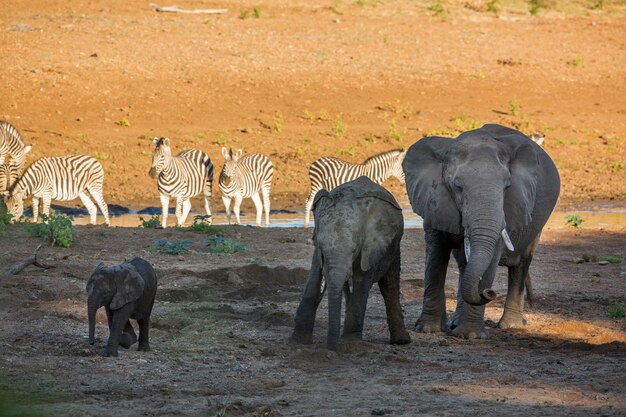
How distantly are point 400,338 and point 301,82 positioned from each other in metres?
18.5

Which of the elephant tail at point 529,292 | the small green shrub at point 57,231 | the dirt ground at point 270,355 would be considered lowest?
the dirt ground at point 270,355

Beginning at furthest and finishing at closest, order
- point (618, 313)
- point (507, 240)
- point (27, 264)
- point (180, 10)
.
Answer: point (180, 10) → point (27, 264) → point (618, 313) → point (507, 240)

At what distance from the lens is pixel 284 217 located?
70.6 ft

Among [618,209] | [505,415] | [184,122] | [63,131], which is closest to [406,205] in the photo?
[618,209]

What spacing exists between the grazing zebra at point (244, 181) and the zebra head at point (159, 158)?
42.1 inches

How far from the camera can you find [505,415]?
281 inches

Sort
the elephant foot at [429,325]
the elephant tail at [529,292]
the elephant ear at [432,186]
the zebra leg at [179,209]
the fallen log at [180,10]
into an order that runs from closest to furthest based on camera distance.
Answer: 1. the elephant ear at [432,186]
2. the elephant foot at [429,325]
3. the elephant tail at [529,292]
4. the zebra leg at [179,209]
5. the fallen log at [180,10]

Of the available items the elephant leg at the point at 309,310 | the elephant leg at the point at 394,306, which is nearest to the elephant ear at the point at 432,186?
the elephant leg at the point at 394,306

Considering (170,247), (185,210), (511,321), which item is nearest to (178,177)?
(185,210)

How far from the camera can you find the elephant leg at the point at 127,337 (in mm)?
9023

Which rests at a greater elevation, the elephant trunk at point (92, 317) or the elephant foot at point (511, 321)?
the elephant trunk at point (92, 317)

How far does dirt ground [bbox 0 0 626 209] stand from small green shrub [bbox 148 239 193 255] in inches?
300

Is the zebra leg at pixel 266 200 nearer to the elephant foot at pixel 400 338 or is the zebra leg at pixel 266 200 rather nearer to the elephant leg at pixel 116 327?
the elephant foot at pixel 400 338

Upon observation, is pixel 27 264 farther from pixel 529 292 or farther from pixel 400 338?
pixel 529 292
